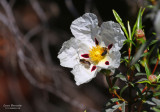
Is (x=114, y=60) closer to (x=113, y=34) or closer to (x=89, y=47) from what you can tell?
(x=113, y=34)

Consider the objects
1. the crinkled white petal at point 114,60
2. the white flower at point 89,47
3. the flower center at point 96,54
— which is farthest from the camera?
the flower center at point 96,54

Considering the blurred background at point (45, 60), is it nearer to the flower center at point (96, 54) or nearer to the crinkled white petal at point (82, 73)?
the flower center at point (96, 54)

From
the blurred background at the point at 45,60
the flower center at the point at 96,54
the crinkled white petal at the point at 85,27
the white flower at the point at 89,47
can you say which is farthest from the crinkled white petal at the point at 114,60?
the blurred background at the point at 45,60

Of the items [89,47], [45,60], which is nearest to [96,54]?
[89,47]

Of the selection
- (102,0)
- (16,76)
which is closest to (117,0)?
(102,0)

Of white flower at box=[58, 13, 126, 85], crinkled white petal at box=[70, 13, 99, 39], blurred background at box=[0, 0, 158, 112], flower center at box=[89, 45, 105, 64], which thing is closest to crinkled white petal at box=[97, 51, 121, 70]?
white flower at box=[58, 13, 126, 85]

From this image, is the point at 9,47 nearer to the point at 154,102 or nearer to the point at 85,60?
the point at 85,60
